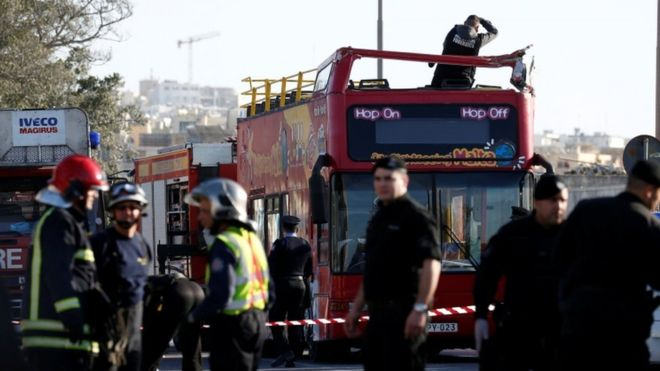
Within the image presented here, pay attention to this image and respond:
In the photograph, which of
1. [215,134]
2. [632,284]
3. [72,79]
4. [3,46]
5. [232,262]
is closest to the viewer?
[632,284]

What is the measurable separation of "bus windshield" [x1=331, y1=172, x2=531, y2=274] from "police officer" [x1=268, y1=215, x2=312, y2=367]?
0.48 metres

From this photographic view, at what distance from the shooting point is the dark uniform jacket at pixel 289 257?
2008 centimetres

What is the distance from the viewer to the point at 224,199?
441 inches

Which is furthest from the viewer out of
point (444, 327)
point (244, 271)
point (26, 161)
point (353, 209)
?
point (26, 161)

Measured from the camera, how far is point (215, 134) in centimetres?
13938

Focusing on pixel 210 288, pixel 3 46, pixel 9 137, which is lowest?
pixel 210 288

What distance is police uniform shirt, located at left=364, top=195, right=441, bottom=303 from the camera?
10992 millimetres

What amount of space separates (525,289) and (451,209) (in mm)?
8276

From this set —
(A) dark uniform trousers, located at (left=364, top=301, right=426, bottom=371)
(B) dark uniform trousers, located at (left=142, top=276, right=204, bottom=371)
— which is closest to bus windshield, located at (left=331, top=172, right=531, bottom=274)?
(B) dark uniform trousers, located at (left=142, top=276, right=204, bottom=371)

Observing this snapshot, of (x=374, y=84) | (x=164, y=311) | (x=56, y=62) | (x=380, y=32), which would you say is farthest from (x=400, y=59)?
(x=56, y=62)

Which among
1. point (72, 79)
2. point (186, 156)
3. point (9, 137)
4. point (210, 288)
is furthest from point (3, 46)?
point (210, 288)

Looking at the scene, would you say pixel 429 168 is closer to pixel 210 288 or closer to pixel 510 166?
pixel 510 166

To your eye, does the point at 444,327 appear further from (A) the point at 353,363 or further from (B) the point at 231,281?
(B) the point at 231,281

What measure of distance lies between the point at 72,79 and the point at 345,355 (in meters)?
32.1
